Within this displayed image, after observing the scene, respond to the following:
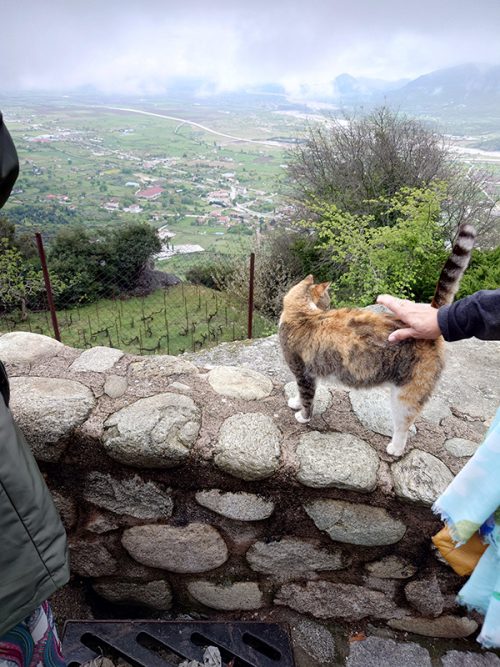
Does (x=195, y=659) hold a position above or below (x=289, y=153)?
below

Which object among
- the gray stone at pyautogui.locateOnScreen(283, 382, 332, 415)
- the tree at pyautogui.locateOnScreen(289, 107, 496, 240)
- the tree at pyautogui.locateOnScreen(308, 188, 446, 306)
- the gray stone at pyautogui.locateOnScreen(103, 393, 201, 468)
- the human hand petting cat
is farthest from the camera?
the tree at pyautogui.locateOnScreen(289, 107, 496, 240)

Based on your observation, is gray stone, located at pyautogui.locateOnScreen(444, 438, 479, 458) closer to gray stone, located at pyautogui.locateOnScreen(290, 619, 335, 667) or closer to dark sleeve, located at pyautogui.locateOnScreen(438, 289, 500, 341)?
dark sleeve, located at pyautogui.locateOnScreen(438, 289, 500, 341)

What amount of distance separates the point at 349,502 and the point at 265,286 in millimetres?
9897

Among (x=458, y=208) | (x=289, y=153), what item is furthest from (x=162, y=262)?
(x=458, y=208)

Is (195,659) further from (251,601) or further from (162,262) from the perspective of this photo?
(162,262)

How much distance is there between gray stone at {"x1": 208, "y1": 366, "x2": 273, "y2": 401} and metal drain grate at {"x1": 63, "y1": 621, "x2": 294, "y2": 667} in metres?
1.25

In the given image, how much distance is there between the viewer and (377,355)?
6.85 feet

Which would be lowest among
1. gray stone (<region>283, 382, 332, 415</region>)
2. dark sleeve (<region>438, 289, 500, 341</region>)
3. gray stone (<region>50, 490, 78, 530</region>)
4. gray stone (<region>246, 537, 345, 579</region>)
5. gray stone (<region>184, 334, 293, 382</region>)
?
gray stone (<region>184, 334, 293, 382</region>)

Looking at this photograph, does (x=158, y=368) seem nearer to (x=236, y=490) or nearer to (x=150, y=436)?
(x=150, y=436)

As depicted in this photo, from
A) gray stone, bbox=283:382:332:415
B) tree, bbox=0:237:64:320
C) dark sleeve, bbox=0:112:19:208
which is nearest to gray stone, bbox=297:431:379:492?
gray stone, bbox=283:382:332:415

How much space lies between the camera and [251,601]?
239 centimetres

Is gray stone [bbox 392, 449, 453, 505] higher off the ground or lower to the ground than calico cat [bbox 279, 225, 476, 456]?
lower

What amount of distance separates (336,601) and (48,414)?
72.7 inches

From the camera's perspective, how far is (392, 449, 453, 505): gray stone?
1898 millimetres
